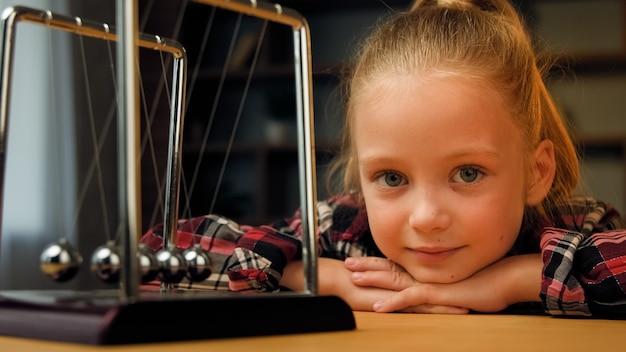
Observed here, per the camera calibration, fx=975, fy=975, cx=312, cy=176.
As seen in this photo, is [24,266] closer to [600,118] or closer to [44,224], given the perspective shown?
[44,224]

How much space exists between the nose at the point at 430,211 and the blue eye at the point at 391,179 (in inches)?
1.9

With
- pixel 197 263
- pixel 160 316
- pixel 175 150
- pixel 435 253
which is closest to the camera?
pixel 160 316

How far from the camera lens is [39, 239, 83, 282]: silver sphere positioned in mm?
695

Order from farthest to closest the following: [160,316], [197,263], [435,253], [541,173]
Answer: [541,173] → [435,253] → [197,263] → [160,316]

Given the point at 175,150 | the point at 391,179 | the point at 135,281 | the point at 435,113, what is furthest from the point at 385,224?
the point at 135,281

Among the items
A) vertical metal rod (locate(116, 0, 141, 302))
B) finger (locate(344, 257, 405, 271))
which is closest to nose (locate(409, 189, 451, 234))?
finger (locate(344, 257, 405, 271))

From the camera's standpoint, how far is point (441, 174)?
41.6 inches

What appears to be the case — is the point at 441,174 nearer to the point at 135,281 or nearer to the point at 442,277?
the point at 442,277

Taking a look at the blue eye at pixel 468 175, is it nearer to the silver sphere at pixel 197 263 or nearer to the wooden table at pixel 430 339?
the wooden table at pixel 430 339

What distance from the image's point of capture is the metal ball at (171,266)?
71 cm

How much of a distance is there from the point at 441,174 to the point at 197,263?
1.30ft

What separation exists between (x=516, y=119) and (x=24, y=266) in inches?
95.7

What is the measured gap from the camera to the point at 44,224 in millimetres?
3164

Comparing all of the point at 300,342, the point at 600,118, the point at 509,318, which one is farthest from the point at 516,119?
the point at 600,118
